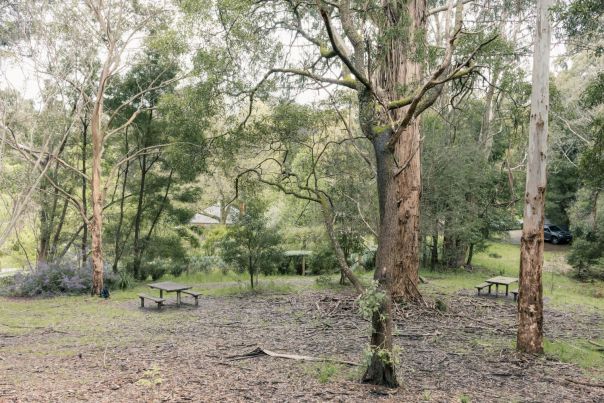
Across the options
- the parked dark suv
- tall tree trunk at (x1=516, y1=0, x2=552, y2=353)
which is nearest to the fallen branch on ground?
tall tree trunk at (x1=516, y1=0, x2=552, y2=353)

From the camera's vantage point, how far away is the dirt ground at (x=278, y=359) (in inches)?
205

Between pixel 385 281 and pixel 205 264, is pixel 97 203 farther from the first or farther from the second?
pixel 385 281

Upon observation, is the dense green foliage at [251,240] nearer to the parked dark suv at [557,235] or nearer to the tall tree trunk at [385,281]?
the tall tree trunk at [385,281]

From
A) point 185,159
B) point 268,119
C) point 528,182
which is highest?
point 268,119

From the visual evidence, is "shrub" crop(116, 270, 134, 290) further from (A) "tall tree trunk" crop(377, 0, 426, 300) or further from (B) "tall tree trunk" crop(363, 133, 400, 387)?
(B) "tall tree trunk" crop(363, 133, 400, 387)

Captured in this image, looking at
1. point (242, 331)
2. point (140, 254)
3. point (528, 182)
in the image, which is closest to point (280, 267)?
point (140, 254)

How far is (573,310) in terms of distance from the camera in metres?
10.9

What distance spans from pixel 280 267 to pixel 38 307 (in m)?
8.79

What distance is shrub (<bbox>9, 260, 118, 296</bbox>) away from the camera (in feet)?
45.5

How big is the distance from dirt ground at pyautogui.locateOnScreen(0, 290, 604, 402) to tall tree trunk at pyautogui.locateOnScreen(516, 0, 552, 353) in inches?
18.7

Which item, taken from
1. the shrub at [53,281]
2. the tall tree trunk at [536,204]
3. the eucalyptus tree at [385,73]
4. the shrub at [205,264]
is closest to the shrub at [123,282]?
the shrub at [53,281]

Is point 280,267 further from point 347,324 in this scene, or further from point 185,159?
point 347,324

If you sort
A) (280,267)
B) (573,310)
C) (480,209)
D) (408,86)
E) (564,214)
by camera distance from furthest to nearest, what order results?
(564,214) → (280,267) → (480,209) → (573,310) → (408,86)

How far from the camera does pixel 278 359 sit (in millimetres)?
6566
